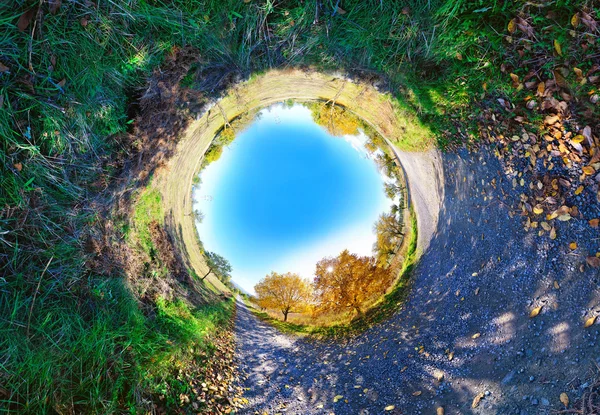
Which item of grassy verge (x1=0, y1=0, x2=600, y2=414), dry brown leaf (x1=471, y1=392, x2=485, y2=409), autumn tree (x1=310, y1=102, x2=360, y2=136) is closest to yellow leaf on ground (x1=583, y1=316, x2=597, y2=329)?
grassy verge (x1=0, y1=0, x2=600, y2=414)

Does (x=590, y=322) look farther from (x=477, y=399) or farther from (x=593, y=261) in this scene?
(x=477, y=399)

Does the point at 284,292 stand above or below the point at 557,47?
below

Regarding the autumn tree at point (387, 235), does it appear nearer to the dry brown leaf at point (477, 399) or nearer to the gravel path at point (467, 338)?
the gravel path at point (467, 338)

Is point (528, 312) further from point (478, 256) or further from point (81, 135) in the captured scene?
point (81, 135)

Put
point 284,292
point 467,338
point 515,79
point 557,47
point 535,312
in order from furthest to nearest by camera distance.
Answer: point 284,292 < point 467,338 < point 535,312 < point 515,79 < point 557,47

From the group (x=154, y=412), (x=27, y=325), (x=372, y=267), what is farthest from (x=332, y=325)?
(x=27, y=325)

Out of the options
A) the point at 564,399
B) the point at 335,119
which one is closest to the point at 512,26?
the point at 335,119
